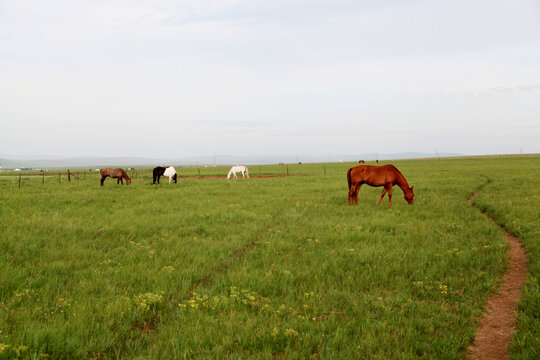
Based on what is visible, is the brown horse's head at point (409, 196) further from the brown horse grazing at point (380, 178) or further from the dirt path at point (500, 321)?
the dirt path at point (500, 321)

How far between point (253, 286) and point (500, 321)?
15.2 feet

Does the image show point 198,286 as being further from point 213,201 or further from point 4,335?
point 213,201

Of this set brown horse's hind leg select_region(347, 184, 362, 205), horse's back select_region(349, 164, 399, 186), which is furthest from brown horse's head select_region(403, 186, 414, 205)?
brown horse's hind leg select_region(347, 184, 362, 205)

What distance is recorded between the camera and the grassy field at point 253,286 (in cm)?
463

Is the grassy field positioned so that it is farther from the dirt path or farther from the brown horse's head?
the brown horse's head

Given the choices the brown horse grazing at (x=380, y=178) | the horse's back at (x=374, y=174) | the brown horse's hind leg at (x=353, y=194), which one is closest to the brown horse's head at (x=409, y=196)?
the brown horse grazing at (x=380, y=178)

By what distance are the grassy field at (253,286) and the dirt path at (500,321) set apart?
0.17m

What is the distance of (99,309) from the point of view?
17.9ft

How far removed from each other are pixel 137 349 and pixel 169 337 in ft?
1.57

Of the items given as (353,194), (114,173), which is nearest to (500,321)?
(353,194)

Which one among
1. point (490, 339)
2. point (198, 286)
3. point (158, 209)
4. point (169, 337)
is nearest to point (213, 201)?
point (158, 209)

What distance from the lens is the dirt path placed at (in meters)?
4.64

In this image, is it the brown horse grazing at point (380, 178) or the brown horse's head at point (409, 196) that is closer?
the brown horse grazing at point (380, 178)

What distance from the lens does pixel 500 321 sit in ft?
17.8
